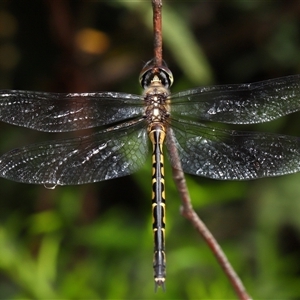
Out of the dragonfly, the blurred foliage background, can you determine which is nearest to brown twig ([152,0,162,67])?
the dragonfly

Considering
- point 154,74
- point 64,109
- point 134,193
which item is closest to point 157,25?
point 154,74

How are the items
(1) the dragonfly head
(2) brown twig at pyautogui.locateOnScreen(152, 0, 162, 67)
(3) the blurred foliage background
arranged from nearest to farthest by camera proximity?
1. (2) brown twig at pyautogui.locateOnScreen(152, 0, 162, 67)
2. (1) the dragonfly head
3. (3) the blurred foliage background

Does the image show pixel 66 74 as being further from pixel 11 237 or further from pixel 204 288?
pixel 204 288

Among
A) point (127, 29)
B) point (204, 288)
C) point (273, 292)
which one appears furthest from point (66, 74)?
point (273, 292)

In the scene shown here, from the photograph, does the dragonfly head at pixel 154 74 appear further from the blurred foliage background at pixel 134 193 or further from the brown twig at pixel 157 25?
the blurred foliage background at pixel 134 193

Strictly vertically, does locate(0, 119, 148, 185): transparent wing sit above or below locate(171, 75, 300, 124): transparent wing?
below

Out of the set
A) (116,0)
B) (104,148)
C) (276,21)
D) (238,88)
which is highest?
(276,21)

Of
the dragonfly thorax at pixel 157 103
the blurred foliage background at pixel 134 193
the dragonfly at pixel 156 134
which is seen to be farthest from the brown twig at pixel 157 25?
the blurred foliage background at pixel 134 193

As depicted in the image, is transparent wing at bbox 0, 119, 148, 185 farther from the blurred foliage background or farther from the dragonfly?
the blurred foliage background
